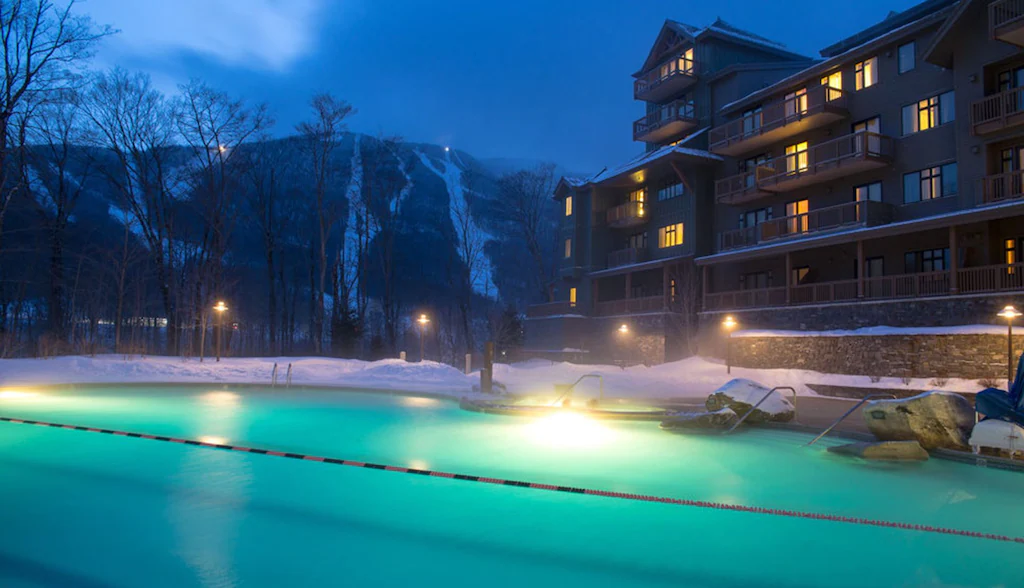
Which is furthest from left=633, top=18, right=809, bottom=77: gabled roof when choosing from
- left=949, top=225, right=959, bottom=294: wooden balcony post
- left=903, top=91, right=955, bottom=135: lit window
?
left=949, top=225, right=959, bottom=294: wooden balcony post

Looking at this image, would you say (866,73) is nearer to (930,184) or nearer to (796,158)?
(796,158)

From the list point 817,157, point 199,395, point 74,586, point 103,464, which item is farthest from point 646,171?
point 74,586

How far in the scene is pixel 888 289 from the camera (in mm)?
23203

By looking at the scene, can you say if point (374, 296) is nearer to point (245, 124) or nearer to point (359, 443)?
point (245, 124)

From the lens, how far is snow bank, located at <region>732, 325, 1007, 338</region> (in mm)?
17922

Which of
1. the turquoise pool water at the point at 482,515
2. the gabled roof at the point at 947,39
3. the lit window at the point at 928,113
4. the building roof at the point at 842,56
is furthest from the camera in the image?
the building roof at the point at 842,56

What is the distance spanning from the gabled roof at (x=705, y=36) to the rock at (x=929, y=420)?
2736 centimetres

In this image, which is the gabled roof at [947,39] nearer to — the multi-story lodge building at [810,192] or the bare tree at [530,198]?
the multi-story lodge building at [810,192]

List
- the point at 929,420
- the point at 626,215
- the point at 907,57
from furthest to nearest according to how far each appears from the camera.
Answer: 1. the point at 626,215
2. the point at 907,57
3. the point at 929,420

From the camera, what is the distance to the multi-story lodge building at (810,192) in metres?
20.3

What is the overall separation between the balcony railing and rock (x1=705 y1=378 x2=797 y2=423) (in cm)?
2321

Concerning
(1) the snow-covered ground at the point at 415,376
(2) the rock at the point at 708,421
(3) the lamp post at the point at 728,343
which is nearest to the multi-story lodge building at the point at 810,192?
(3) the lamp post at the point at 728,343

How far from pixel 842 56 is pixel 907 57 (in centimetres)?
237

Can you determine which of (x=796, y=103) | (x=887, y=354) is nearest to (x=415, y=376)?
(x=887, y=354)
